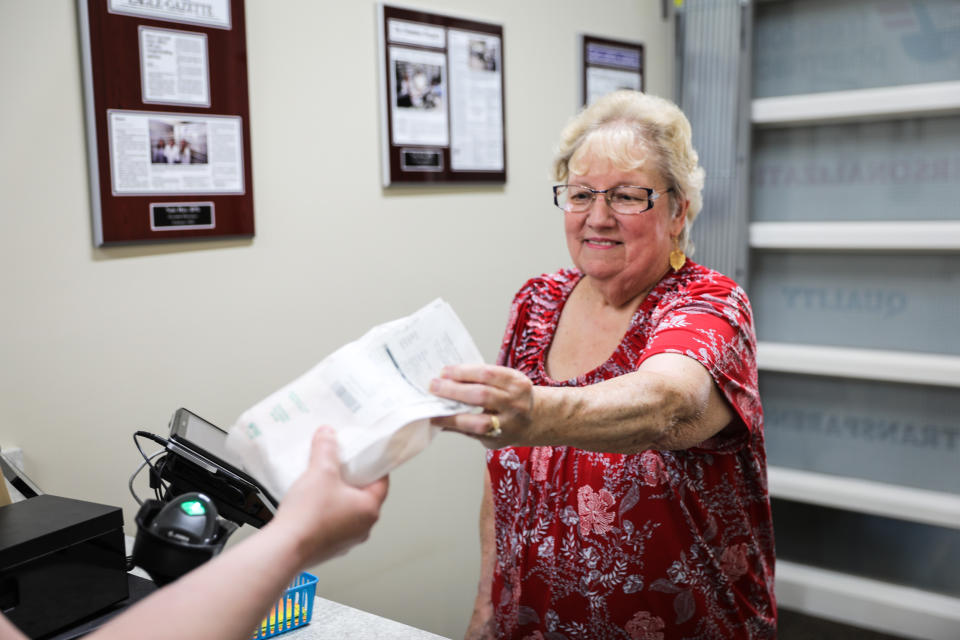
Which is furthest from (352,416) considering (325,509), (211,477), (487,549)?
(487,549)

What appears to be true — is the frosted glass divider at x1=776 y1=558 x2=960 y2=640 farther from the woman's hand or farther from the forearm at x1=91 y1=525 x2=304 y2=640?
the forearm at x1=91 y1=525 x2=304 y2=640

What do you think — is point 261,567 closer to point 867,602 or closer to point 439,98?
point 439,98

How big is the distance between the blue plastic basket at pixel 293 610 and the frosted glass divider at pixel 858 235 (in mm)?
2318

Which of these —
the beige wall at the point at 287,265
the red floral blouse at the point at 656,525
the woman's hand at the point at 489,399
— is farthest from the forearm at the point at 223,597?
the beige wall at the point at 287,265

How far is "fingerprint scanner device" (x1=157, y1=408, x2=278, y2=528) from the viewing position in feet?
3.90

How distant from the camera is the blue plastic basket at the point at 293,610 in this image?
1284 mm

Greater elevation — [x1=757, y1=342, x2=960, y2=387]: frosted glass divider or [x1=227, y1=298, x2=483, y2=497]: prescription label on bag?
[x1=227, y1=298, x2=483, y2=497]: prescription label on bag

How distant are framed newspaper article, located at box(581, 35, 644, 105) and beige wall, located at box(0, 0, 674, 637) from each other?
7 cm

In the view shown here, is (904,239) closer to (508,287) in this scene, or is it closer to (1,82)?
(508,287)

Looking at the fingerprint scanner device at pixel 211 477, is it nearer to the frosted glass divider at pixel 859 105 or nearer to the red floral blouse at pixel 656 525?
the red floral blouse at pixel 656 525

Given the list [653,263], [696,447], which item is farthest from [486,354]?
[696,447]

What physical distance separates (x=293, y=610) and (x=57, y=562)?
1.24 ft

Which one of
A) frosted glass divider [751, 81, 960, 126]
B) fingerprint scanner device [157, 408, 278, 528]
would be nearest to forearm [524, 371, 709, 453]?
fingerprint scanner device [157, 408, 278, 528]

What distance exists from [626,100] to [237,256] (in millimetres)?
1024
